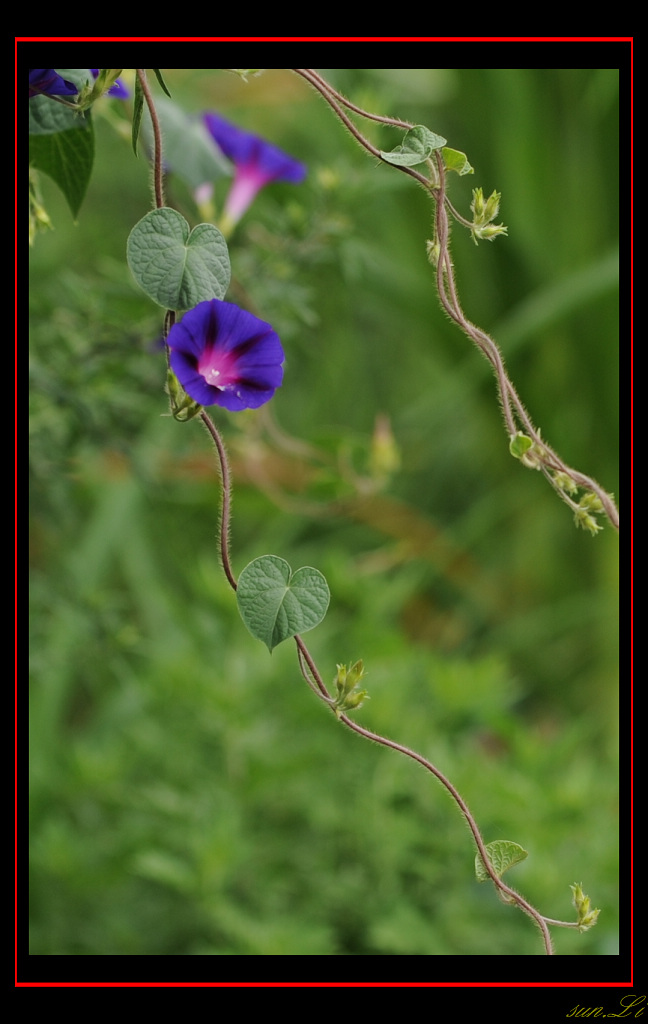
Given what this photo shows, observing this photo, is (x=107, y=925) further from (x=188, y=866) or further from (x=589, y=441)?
(x=589, y=441)

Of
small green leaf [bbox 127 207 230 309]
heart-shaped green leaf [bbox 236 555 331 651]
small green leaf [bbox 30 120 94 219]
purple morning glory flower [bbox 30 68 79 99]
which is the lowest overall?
heart-shaped green leaf [bbox 236 555 331 651]

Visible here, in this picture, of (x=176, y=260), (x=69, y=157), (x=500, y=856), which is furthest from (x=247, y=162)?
(x=500, y=856)

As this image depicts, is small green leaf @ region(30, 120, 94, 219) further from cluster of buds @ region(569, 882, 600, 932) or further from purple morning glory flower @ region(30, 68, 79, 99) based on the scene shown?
cluster of buds @ region(569, 882, 600, 932)

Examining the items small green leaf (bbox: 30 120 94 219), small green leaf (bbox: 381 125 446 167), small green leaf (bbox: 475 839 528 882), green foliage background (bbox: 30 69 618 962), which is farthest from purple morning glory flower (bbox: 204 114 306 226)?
small green leaf (bbox: 475 839 528 882)

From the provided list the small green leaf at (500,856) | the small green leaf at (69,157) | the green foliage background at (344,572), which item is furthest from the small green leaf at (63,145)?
the small green leaf at (500,856)

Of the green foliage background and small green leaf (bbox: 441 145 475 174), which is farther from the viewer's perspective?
the green foliage background
